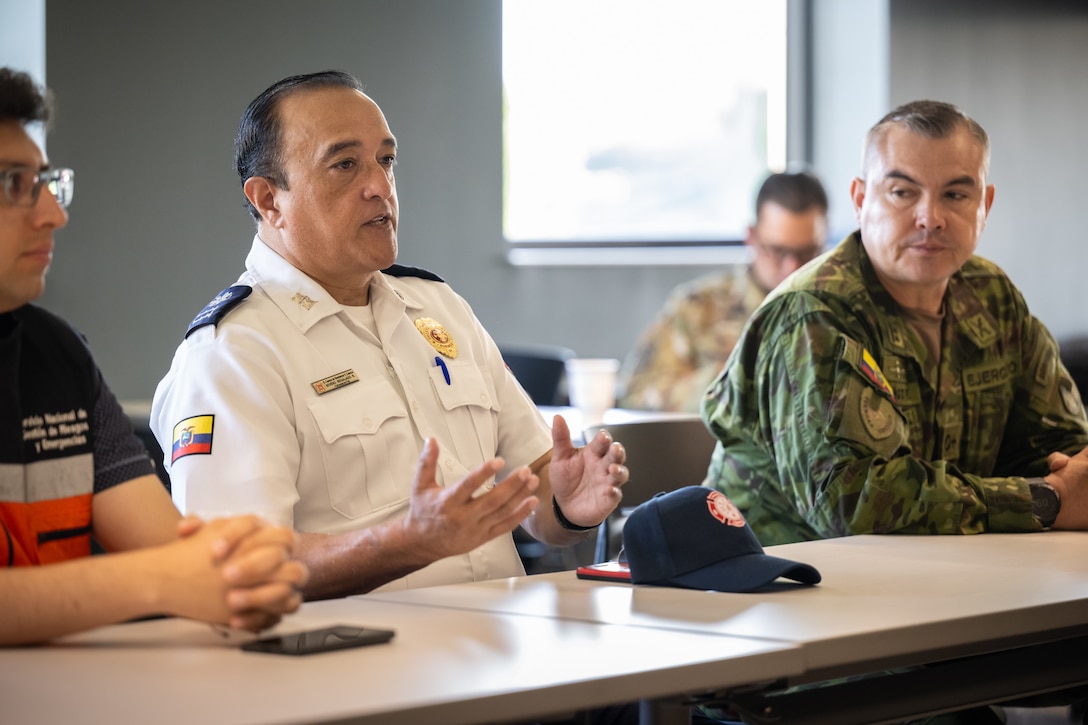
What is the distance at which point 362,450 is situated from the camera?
2062mm

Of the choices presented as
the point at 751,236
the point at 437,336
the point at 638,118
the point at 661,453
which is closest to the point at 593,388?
the point at 751,236

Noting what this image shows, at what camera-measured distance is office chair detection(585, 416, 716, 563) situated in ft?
8.81

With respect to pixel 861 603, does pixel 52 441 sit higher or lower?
higher

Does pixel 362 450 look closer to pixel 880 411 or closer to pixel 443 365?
pixel 443 365

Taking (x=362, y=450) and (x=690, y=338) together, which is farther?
(x=690, y=338)

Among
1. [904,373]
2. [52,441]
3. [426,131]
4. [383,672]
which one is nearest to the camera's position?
[383,672]

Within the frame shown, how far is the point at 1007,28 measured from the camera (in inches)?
252

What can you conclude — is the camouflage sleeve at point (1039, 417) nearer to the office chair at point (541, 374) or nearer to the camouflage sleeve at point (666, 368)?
the camouflage sleeve at point (666, 368)

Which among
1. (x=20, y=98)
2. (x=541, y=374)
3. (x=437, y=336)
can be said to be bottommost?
(x=541, y=374)

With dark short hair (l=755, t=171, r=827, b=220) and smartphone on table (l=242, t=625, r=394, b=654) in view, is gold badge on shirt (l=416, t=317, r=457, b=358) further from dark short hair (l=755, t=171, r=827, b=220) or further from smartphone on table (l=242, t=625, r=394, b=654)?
dark short hair (l=755, t=171, r=827, b=220)

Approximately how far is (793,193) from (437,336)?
2.49 metres

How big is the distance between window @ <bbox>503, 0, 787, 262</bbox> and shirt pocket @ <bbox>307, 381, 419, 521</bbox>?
12.9 feet

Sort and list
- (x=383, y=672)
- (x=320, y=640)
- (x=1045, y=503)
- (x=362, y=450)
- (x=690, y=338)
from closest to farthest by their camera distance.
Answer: (x=383, y=672)
(x=320, y=640)
(x=362, y=450)
(x=1045, y=503)
(x=690, y=338)

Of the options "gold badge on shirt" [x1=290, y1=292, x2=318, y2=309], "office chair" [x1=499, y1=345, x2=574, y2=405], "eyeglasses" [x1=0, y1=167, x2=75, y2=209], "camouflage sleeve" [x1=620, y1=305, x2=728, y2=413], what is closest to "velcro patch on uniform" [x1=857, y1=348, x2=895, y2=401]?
"gold badge on shirt" [x1=290, y1=292, x2=318, y2=309]
